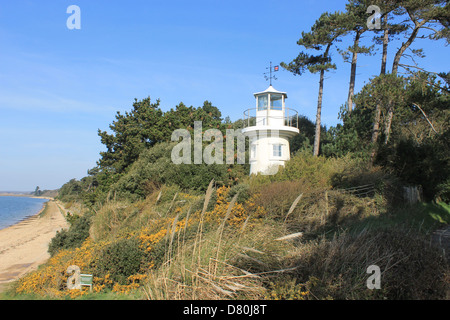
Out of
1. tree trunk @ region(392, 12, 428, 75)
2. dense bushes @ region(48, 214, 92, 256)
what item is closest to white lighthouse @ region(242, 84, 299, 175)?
tree trunk @ region(392, 12, 428, 75)

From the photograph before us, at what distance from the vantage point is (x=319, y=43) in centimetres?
2081

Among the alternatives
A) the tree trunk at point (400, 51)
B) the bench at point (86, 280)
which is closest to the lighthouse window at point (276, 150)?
the tree trunk at point (400, 51)

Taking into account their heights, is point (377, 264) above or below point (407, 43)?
below

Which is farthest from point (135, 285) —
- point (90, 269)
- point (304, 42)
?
point (304, 42)

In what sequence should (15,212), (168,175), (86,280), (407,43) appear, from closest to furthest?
(86,280), (168,175), (407,43), (15,212)

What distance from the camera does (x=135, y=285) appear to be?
22.4ft

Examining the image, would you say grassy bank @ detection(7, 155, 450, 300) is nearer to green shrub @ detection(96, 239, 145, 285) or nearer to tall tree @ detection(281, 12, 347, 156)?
green shrub @ detection(96, 239, 145, 285)

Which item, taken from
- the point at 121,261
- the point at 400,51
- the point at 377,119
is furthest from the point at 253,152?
the point at 121,261

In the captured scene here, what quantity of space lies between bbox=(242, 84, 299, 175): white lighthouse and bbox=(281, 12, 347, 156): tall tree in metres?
4.24

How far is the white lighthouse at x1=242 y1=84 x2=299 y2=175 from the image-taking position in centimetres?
1725

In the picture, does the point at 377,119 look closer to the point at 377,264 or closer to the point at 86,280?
the point at 377,264

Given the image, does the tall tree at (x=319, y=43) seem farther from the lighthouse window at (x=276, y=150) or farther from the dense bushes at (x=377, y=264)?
the dense bushes at (x=377, y=264)

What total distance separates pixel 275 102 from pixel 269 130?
152 centimetres

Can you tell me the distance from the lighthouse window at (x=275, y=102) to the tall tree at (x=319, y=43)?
190 inches
